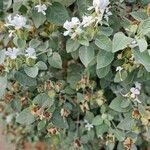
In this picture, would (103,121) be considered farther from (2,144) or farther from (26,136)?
(2,144)

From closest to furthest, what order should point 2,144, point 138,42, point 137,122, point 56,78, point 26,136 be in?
point 138,42, point 137,122, point 56,78, point 26,136, point 2,144

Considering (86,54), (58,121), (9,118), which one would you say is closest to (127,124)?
(58,121)

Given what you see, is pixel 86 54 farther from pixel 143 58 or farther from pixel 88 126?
pixel 88 126

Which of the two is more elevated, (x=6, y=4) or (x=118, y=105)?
(x=6, y=4)

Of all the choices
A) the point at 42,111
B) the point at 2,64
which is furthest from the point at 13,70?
the point at 42,111

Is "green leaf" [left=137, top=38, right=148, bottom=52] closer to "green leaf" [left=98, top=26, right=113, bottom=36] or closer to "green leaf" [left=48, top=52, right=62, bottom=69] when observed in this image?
"green leaf" [left=98, top=26, right=113, bottom=36]

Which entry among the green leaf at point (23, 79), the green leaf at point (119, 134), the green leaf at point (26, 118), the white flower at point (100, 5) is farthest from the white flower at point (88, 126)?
the white flower at point (100, 5)
